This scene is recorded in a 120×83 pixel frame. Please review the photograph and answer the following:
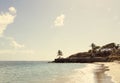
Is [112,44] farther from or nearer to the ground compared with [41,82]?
farther from the ground

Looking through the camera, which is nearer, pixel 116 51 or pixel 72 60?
pixel 116 51

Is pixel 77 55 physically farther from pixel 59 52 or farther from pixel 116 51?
pixel 116 51

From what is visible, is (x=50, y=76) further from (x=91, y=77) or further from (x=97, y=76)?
(x=97, y=76)

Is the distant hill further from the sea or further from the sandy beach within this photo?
the sandy beach

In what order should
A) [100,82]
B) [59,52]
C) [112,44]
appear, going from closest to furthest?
1. [100,82]
2. [112,44]
3. [59,52]

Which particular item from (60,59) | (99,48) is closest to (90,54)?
(99,48)

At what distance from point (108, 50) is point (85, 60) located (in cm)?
1594

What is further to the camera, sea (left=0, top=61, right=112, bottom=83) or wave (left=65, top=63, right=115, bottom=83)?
sea (left=0, top=61, right=112, bottom=83)

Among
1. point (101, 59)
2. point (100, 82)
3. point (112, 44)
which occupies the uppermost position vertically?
point (112, 44)

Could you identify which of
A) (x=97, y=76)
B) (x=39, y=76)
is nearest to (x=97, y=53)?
(x=39, y=76)

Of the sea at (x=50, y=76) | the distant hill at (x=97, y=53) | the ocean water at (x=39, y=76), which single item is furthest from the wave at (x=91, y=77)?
the distant hill at (x=97, y=53)

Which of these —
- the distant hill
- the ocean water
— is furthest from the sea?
the distant hill

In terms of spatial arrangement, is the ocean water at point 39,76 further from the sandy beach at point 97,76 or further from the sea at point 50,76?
the sandy beach at point 97,76

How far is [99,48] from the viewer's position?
520 feet
